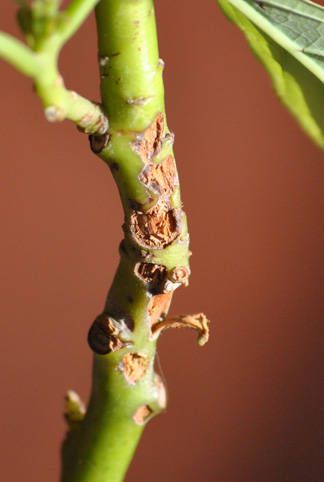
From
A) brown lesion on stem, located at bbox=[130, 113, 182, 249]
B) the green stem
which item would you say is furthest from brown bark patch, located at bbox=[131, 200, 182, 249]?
the green stem

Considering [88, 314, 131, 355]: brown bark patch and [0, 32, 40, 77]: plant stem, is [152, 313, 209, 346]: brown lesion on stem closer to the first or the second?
[88, 314, 131, 355]: brown bark patch

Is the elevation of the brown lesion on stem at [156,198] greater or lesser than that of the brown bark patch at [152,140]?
lesser

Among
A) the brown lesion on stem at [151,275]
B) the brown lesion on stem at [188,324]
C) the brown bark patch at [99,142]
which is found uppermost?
the brown bark patch at [99,142]

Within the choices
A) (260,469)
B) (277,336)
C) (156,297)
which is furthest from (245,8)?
(260,469)

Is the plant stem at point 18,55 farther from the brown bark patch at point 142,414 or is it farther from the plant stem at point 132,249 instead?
the brown bark patch at point 142,414

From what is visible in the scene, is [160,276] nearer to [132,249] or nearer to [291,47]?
[132,249]

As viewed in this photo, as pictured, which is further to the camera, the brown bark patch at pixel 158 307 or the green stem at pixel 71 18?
the brown bark patch at pixel 158 307

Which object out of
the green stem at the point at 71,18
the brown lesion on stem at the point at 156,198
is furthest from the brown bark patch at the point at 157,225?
the green stem at the point at 71,18
